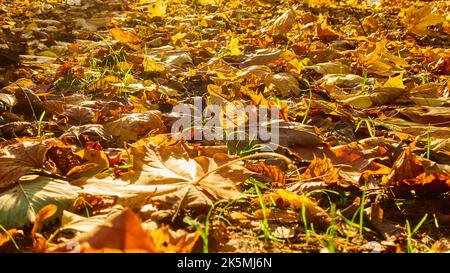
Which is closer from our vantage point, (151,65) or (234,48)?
(151,65)

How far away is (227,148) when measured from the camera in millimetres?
1555

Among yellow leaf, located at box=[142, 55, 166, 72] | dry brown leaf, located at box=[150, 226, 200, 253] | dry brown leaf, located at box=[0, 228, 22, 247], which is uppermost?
yellow leaf, located at box=[142, 55, 166, 72]

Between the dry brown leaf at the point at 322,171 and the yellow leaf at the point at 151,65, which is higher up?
the yellow leaf at the point at 151,65

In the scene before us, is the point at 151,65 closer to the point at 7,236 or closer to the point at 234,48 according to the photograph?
the point at 234,48

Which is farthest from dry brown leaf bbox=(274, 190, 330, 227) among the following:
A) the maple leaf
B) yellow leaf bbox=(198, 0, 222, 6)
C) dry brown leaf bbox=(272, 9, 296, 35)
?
yellow leaf bbox=(198, 0, 222, 6)

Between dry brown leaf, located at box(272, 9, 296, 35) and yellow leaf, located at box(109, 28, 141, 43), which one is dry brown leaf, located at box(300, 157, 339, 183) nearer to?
yellow leaf, located at box(109, 28, 141, 43)

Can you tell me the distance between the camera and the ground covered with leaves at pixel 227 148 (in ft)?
3.54

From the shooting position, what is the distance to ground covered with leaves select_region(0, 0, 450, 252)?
1079mm

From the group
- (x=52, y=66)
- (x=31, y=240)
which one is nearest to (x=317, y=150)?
(x=31, y=240)

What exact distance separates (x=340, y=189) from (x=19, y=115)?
1454 mm

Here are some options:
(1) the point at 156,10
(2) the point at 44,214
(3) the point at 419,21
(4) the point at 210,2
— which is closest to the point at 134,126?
(2) the point at 44,214

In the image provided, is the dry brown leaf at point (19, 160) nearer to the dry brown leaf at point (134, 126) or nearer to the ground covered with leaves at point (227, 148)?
the ground covered with leaves at point (227, 148)

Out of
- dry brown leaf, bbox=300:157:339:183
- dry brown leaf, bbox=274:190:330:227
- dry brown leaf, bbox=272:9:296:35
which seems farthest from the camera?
dry brown leaf, bbox=272:9:296:35

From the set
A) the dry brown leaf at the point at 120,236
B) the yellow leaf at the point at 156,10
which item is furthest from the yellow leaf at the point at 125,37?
the dry brown leaf at the point at 120,236
